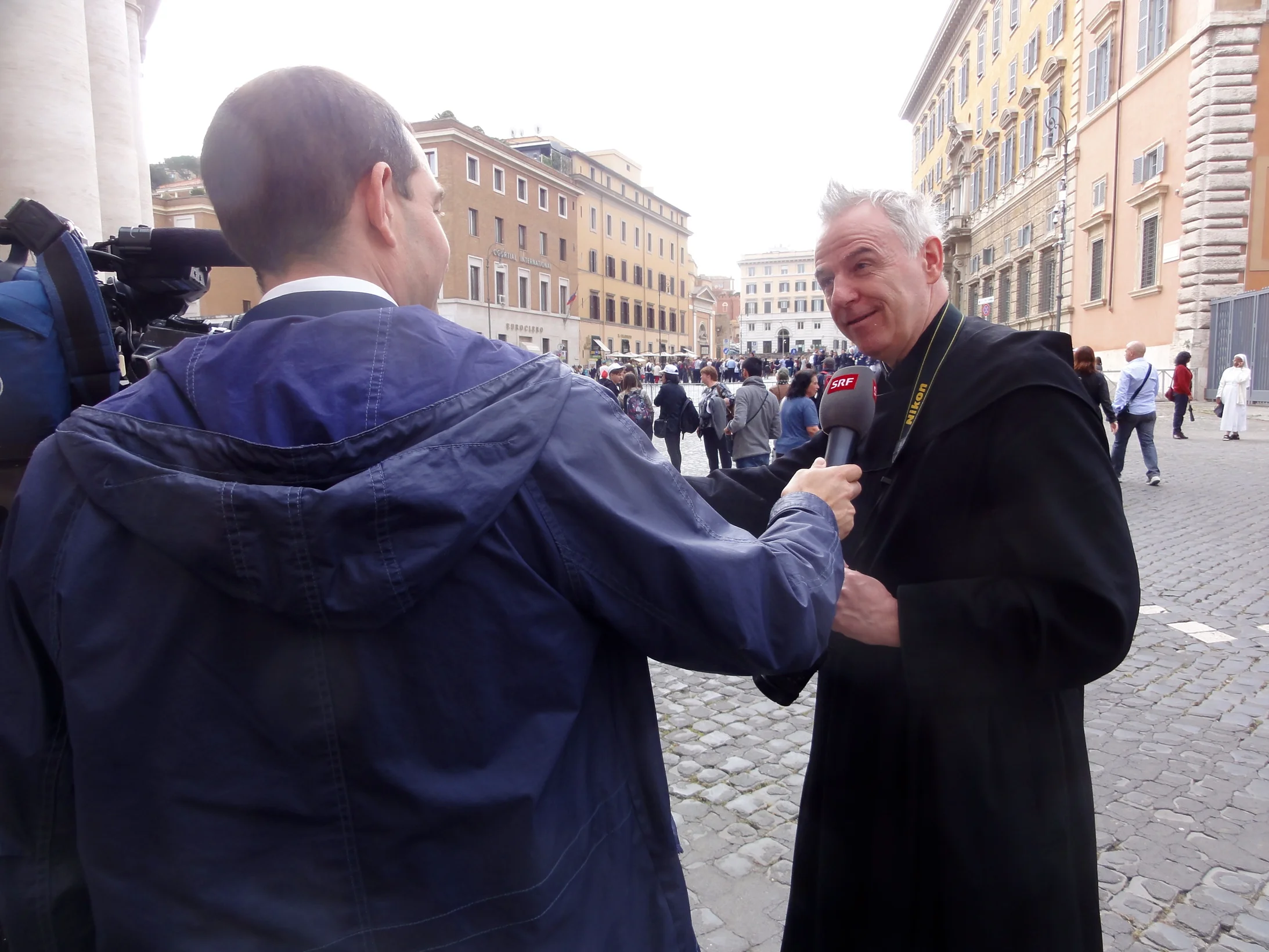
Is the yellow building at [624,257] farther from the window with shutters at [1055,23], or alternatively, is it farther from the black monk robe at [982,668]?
the black monk robe at [982,668]

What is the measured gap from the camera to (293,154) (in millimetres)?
1066

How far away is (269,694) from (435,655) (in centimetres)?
19

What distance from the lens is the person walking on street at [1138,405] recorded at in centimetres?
1088

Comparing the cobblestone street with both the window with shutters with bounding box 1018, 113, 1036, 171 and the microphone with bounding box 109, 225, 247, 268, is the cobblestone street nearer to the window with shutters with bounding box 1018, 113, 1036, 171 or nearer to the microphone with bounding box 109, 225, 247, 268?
the microphone with bounding box 109, 225, 247, 268

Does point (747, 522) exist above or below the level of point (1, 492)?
below

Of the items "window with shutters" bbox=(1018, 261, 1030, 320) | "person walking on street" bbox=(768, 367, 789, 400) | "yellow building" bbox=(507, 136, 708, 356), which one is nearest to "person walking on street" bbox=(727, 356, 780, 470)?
"person walking on street" bbox=(768, 367, 789, 400)

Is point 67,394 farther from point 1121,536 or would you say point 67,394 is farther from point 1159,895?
point 1159,895

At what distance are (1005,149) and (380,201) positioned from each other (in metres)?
41.0

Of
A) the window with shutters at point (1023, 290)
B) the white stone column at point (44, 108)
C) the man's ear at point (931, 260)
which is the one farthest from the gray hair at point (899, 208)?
the window with shutters at point (1023, 290)

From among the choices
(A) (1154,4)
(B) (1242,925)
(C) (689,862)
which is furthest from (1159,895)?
(A) (1154,4)

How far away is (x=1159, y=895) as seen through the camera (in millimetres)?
2826

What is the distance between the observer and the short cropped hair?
1065 mm

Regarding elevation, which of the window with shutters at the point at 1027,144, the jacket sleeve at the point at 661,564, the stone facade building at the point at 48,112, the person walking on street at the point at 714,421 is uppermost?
the window with shutters at the point at 1027,144

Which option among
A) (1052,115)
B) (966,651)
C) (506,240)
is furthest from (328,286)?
(506,240)
